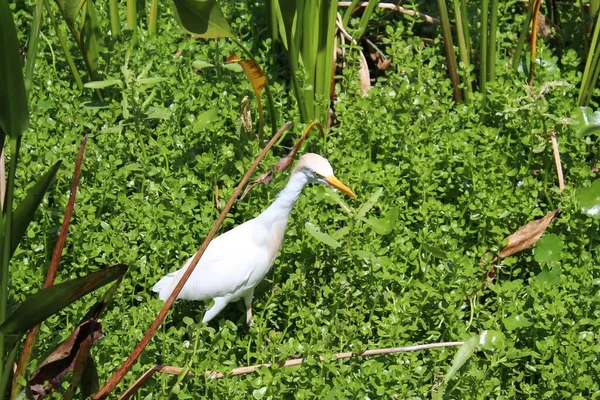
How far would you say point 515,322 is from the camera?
3.14 meters

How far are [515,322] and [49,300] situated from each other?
62.9 inches

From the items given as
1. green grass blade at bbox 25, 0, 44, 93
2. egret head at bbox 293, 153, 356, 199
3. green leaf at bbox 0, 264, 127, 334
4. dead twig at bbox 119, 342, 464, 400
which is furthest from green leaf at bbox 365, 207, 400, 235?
green grass blade at bbox 25, 0, 44, 93

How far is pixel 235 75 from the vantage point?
4180mm

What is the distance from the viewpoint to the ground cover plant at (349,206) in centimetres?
300

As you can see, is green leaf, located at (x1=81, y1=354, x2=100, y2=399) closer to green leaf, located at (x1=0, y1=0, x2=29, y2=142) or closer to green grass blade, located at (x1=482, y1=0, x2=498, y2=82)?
green leaf, located at (x1=0, y1=0, x2=29, y2=142)

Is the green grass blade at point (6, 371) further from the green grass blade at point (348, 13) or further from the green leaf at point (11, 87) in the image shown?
the green grass blade at point (348, 13)

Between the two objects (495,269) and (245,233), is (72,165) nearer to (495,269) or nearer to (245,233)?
(245,233)

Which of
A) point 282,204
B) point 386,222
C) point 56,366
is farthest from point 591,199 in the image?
point 56,366

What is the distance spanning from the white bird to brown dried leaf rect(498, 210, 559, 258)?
70cm

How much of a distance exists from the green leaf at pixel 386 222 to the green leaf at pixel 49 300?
4.26ft

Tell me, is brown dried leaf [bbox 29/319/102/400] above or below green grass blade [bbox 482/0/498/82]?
above

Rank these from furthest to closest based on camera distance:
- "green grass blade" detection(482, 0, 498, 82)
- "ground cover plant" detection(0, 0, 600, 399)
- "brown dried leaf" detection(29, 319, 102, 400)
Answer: "green grass blade" detection(482, 0, 498, 82) → "ground cover plant" detection(0, 0, 600, 399) → "brown dried leaf" detection(29, 319, 102, 400)

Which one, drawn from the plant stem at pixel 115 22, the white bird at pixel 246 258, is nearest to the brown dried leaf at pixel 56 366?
the white bird at pixel 246 258

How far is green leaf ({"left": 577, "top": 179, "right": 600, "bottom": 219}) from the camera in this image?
3.50 metres
